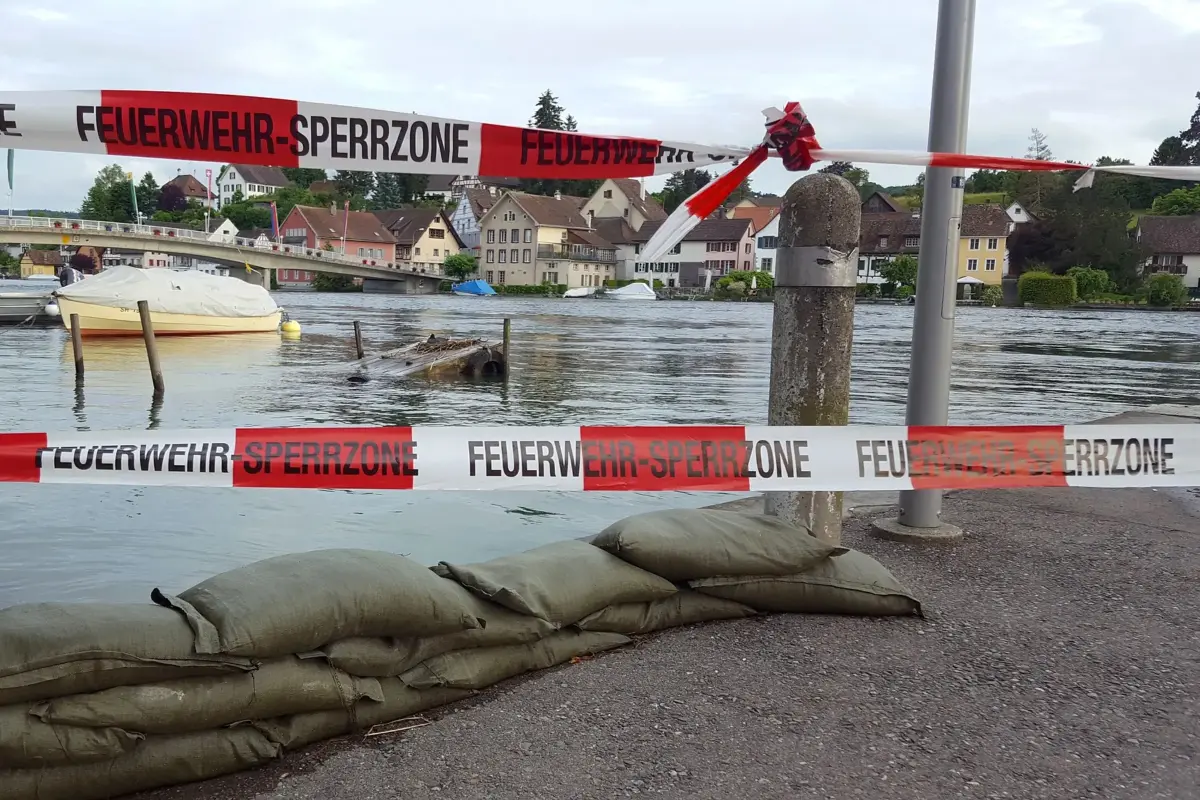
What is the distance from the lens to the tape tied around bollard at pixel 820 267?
4722mm

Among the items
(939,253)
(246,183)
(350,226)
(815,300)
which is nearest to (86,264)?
(350,226)

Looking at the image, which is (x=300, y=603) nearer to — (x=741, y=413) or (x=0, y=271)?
(x=741, y=413)

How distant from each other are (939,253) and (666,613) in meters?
2.67

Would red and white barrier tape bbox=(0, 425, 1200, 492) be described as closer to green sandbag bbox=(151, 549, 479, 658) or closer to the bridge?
green sandbag bbox=(151, 549, 479, 658)

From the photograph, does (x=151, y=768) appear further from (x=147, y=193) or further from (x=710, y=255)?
(x=147, y=193)

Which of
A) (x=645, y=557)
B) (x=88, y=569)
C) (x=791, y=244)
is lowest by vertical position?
(x=88, y=569)

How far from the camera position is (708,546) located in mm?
4250

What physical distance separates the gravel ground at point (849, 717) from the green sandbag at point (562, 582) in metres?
0.21

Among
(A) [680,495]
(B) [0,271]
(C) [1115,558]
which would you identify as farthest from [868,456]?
(B) [0,271]

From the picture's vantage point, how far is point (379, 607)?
3.33 meters

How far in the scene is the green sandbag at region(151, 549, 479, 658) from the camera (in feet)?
10.0

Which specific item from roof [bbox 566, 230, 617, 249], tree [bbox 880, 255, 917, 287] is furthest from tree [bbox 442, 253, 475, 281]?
tree [bbox 880, 255, 917, 287]

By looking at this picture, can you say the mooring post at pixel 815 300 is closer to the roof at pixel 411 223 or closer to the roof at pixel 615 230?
the roof at pixel 615 230

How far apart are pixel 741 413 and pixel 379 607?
14.2 m
